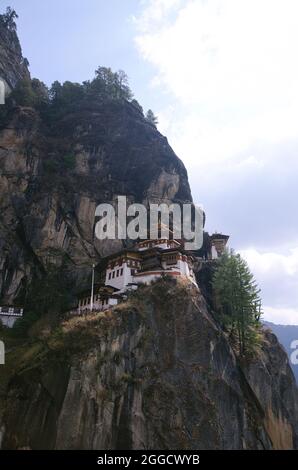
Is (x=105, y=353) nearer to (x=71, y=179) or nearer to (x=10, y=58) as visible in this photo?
(x=71, y=179)

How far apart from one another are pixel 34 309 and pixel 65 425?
18.9 m

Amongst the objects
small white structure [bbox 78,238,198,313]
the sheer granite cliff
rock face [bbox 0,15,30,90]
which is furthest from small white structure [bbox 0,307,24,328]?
rock face [bbox 0,15,30,90]

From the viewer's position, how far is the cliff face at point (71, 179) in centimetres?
5634

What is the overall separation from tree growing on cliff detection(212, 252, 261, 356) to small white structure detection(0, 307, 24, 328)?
2482 centimetres

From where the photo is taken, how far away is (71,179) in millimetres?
64250

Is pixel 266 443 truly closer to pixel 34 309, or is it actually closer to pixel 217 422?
pixel 217 422

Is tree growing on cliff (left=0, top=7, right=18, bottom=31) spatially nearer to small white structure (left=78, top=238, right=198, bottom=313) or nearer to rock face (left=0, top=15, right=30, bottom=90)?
rock face (left=0, top=15, right=30, bottom=90)

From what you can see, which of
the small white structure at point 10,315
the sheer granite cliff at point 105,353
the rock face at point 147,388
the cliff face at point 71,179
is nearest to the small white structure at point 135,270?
the sheer granite cliff at point 105,353

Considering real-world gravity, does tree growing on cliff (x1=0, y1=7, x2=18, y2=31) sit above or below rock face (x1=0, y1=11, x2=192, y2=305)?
above

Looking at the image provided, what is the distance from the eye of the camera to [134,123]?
76.1 meters

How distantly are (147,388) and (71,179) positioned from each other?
120ft

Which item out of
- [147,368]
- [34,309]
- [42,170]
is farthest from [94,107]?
[147,368]

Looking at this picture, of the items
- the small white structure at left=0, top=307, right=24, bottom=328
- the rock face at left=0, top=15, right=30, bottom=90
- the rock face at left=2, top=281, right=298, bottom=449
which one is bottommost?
the rock face at left=2, top=281, right=298, bottom=449

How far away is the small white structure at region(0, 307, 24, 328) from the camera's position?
48925 millimetres
